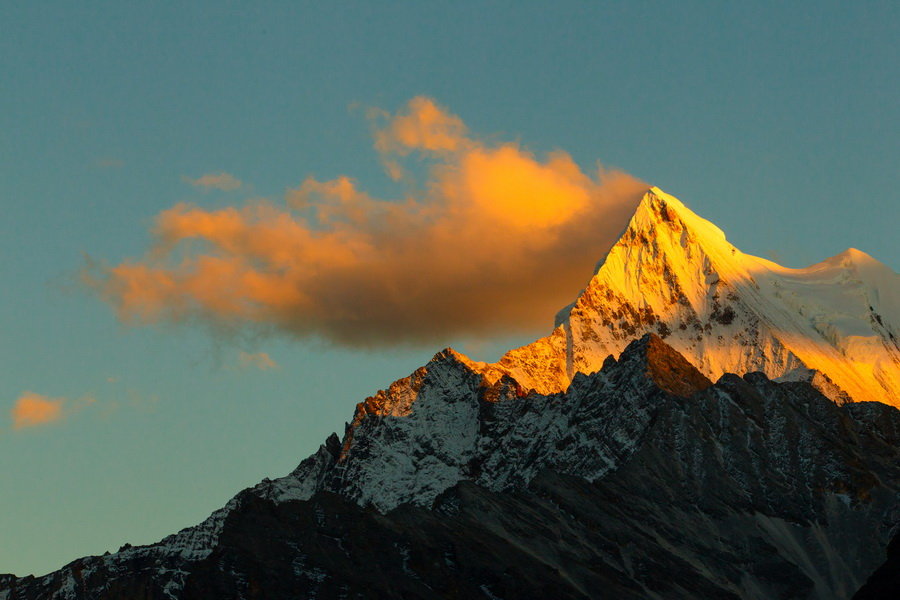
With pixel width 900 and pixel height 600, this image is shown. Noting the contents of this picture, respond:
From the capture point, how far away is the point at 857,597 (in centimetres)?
18588

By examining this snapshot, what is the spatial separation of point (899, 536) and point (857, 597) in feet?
45.4

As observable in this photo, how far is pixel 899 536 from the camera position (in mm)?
197000
